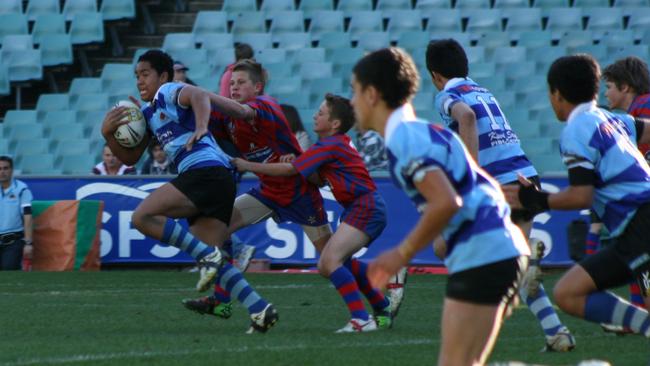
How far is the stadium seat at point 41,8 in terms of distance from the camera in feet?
64.7

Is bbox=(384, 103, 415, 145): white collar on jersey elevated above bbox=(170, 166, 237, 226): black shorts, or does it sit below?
above

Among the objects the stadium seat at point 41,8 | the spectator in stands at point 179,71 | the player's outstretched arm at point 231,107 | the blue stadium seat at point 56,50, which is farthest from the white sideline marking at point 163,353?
→ the stadium seat at point 41,8

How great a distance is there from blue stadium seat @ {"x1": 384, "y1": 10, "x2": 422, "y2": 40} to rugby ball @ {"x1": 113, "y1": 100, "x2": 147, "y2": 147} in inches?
385

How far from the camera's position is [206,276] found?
26.4 ft

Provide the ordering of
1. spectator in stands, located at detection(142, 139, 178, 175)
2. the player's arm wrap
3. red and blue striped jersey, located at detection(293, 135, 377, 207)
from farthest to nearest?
spectator in stands, located at detection(142, 139, 178, 175) → red and blue striped jersey, located at detection(293, 135, 377, 207) → the player's arm wrap

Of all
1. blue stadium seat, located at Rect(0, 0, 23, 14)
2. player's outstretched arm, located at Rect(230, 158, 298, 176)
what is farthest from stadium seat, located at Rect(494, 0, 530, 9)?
player's outstretched arm, located at Rect(230, 158, 298, 176)

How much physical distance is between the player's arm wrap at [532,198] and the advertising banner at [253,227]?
25.4 ft

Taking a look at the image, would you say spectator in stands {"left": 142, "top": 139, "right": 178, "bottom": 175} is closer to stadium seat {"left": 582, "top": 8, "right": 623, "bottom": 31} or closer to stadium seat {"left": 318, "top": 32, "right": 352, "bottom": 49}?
stadium seat {"left": 318, "top": 32, "right": 352, "bottom": 49}

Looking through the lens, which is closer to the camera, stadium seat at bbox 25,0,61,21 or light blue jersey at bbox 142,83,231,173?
light blue jersey at bbox 142,83,231,173

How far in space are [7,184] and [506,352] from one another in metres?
8.34

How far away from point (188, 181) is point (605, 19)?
1097 cm

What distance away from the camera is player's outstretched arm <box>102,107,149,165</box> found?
8.89 metres

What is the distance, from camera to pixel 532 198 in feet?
18.7

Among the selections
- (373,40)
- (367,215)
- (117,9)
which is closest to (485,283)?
(367,215)
